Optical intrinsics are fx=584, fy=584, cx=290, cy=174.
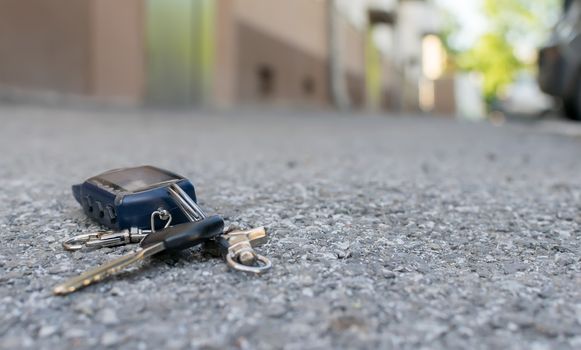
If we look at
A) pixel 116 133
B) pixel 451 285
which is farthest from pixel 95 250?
pixel 116 133

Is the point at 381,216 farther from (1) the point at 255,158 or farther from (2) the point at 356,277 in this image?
(1) the point at 255,158

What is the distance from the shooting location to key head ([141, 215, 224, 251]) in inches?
42.0

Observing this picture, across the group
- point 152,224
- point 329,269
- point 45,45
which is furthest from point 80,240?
point 45,45

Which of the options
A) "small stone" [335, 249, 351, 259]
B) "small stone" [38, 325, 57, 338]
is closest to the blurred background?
"small stone" [335, 249, 351, 259]

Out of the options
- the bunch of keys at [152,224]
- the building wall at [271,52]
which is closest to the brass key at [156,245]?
the bunch of keys at [152,224]

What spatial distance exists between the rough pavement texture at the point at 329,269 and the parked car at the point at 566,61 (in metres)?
2.72

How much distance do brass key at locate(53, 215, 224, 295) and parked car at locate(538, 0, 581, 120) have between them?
4642 mm

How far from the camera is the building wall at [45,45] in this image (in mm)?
5477

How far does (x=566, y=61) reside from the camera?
4.95 metres

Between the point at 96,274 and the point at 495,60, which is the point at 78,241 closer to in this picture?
the point at 96,274

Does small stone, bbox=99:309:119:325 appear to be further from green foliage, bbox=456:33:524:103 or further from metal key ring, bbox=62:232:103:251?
green foliage, bbox=456:33:524:103

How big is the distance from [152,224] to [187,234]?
18 cm

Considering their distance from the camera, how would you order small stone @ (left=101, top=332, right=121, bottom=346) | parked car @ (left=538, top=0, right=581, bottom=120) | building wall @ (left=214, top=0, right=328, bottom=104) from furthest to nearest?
building wall @ (left=214, top=0, right=328, bottom=104), parked car @ (left=538, top=0, right=581, bottom=120), small stone @ (left=101, top=332, right=121, bottom=346)

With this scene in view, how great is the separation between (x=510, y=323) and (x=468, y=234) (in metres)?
0.54
